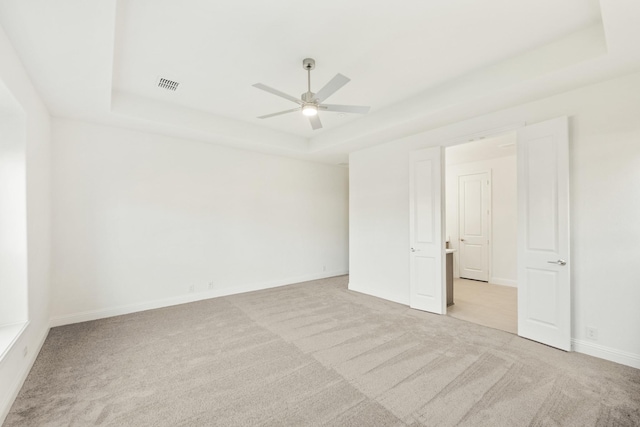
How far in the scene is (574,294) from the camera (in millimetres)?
2885

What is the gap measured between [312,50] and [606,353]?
4.01m

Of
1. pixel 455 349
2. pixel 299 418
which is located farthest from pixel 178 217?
pixel 455 349

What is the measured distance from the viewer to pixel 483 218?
627cm

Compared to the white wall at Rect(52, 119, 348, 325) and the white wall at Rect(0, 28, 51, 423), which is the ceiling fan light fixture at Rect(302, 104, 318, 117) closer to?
the white wall at Rect(0, 28, 51, 423)

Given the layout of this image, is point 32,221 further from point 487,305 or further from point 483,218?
point 483,218

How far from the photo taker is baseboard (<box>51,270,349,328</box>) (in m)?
3.68

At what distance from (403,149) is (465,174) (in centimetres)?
288

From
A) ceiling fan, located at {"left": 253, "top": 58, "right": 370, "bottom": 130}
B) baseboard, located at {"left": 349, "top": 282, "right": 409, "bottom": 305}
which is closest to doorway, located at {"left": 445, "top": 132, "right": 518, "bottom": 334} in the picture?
baseboard, located at {"left": 349, "top": 282, "right": 409, "bottom": 305}

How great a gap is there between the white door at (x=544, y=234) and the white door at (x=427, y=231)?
3.20 ft

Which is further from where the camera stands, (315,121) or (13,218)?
(315,121)

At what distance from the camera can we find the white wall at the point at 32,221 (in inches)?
82.6

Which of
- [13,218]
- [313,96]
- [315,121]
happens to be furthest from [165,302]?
[313,96]

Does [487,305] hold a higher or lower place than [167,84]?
lower

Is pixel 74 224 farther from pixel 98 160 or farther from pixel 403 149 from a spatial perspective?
pixel 403 149
